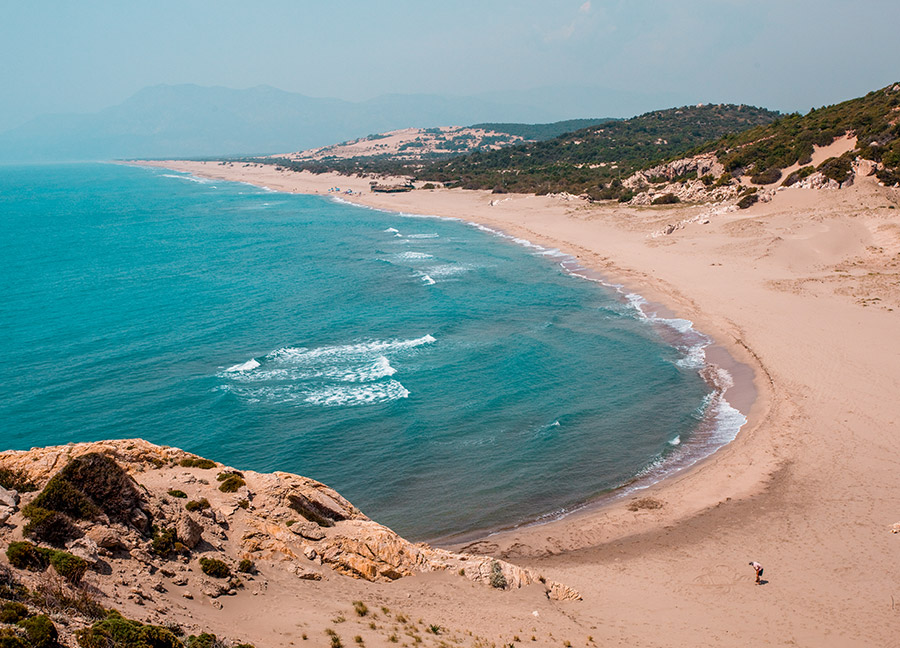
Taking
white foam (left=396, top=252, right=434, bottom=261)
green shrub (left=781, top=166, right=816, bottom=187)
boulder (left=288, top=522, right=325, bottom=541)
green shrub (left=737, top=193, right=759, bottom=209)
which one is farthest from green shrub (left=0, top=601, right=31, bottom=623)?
green shrub (left=781, top=166, right=816, bottom=187)

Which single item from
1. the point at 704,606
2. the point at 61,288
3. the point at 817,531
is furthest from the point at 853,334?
the point at 61,288

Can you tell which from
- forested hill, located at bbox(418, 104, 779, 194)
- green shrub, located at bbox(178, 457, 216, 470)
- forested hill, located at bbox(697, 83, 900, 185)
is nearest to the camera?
green shrub, located at bbox(178, 457, 216, 470)

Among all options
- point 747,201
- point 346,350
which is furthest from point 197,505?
point 747,201

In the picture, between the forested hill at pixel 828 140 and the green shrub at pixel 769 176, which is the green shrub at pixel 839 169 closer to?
the forested hill at pixel 828 140

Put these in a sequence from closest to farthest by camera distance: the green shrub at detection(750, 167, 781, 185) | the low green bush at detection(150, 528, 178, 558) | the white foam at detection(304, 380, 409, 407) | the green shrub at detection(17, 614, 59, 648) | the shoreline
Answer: the green shrub at detection(17, 614, 59, 648) → the low green bush at detection(150, 528, 178, 558) → the shoreline → the white foam at detection(304, 380, 409, 407) → the green shrub at detection(750, 167, 781, 185)

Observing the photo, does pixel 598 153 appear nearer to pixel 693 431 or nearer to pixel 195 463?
pixel 693 431

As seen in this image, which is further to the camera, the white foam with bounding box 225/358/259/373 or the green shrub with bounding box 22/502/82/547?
the white foam with bounding box 225/358/259/373

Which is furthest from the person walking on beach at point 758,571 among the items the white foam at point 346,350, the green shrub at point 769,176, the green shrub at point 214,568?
the green shrub at point 769,176

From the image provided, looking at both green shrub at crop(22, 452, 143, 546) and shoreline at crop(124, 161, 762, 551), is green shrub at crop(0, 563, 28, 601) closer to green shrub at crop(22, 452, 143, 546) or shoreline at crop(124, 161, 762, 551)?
green shrub at crop(22, 452, 143, 546)

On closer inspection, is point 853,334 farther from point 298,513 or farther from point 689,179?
point 689,179
